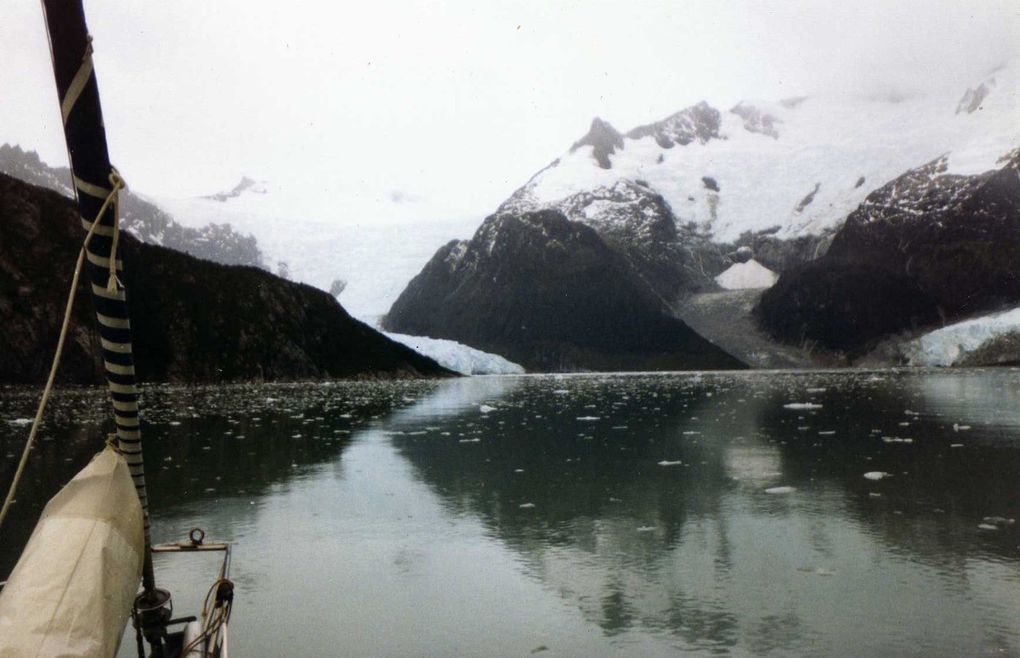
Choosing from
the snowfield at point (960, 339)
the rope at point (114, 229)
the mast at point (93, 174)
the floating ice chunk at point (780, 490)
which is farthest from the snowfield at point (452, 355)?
the rope at point (114, 229)

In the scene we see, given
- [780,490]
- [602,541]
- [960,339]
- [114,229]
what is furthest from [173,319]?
[960,339]

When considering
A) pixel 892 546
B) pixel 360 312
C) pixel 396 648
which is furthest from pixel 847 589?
pixel 360 312

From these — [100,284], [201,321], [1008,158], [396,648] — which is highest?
[1008,158]

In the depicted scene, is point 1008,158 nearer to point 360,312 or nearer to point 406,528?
point 360,312

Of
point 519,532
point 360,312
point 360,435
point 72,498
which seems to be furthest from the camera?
point 360,312

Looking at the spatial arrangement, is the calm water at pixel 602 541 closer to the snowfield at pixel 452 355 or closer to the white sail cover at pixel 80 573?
the white sail cover at pixel 80 573

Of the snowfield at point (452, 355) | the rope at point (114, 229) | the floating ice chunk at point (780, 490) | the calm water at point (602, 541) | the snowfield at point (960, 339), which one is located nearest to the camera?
the rope at point (114, 229)
